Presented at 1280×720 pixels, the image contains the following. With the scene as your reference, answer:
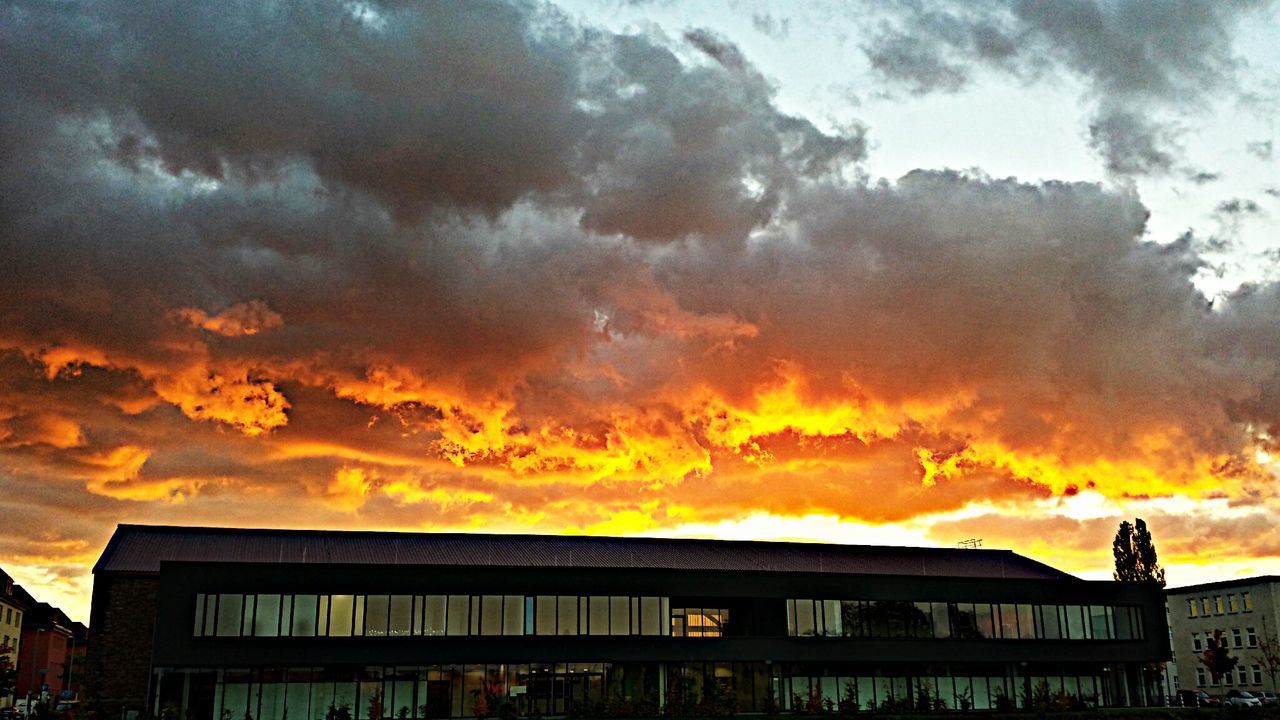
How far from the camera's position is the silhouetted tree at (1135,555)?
406ft

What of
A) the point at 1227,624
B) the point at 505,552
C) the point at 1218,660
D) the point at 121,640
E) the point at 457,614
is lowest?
the point at 1218,660

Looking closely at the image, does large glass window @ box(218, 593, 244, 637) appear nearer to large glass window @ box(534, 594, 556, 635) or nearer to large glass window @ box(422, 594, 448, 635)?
large glass window @ box(422, 594, 448, 635)

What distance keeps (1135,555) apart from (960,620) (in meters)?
59.0

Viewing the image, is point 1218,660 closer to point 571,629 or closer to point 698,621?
point 698,621

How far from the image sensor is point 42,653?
12319 cm

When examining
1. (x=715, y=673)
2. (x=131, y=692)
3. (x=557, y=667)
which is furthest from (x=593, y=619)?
(x=131, y=692)

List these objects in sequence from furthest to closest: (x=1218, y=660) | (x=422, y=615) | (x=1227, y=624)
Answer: (x=1227, y=624)
(x=1218, y=660)
(x=422, y=615)

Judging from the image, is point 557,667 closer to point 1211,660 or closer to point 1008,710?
point 1008,710

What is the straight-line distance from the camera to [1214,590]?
110750 mm

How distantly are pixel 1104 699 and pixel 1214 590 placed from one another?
39.3 meters

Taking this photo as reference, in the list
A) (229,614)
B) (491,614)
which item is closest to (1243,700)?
(491,614)

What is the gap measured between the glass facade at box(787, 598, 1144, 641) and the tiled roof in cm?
311

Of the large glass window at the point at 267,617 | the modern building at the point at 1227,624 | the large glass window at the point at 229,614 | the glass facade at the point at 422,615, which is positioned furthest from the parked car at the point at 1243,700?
the large glass window at the point at 229,614

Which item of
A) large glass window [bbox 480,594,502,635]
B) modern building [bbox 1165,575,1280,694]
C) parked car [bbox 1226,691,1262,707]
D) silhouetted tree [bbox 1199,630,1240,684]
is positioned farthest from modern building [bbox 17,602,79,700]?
modern building [bbox 1165,575,1280,694]
